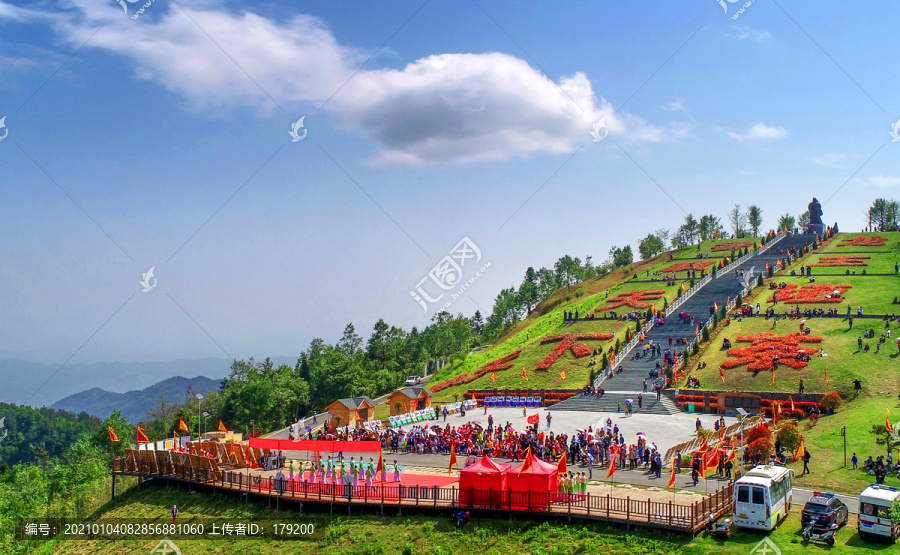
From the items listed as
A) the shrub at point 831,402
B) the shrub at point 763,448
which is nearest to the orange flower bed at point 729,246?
the shrub at point 831,402

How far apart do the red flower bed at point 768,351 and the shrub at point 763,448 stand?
18.6 m

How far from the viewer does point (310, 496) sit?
2909cm

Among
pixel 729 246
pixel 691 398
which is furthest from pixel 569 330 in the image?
pixel 729 246

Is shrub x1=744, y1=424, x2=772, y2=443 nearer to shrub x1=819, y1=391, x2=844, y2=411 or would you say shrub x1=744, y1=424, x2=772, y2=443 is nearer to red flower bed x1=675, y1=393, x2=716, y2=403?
shrub x1=819, y1=391, x2=844, y2=411

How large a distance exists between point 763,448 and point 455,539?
46.6 feet

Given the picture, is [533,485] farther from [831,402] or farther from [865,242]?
[865,242]

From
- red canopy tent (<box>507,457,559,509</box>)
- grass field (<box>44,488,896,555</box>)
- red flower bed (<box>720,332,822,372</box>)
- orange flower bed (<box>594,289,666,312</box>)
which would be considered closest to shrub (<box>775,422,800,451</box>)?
grass field (<box>44,488,896,555</box>)

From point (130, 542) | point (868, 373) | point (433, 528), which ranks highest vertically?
point (868, 373)

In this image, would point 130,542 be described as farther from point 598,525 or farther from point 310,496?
point 598,525

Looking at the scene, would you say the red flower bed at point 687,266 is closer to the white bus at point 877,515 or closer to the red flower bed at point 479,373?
the red flower bed at point 479,373

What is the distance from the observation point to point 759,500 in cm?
2186

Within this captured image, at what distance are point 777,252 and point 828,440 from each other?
2613 inches

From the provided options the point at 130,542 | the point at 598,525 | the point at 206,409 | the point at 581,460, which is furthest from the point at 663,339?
the point at 206,409

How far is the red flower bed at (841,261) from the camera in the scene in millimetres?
79438
